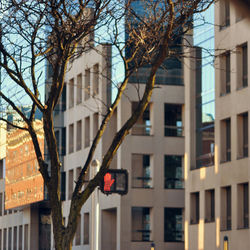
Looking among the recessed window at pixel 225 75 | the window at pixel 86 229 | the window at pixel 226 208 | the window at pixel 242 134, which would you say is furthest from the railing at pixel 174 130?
the window at pixel 242 134

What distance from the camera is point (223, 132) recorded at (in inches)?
1620

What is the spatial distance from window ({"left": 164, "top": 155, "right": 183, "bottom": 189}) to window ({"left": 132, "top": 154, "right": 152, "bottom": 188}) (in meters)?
1.16

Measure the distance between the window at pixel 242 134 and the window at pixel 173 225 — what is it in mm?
16719

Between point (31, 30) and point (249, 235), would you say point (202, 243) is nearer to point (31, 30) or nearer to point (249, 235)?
point (249, 235)

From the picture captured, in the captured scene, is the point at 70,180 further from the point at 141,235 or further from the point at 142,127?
the point at 141,235

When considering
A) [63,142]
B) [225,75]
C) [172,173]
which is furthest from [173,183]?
[225,75]

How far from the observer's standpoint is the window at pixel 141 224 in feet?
178

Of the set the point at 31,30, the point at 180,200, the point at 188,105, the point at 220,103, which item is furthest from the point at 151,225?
the point at 31,30

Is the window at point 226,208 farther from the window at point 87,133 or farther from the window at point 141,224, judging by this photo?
the window at point 87,133

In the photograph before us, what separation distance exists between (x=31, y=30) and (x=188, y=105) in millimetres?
29143

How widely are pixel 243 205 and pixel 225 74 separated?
6.82 m

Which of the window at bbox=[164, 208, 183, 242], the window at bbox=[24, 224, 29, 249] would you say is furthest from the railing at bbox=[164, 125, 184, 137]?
the window at bbox=[24, 224, 29, 249]

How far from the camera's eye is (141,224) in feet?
180

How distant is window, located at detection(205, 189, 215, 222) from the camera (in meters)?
42.2
